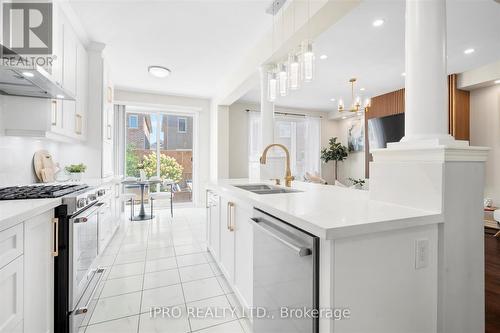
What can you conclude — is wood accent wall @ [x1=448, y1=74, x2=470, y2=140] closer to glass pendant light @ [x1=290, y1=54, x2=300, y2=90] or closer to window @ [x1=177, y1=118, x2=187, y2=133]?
glass pendant light @ [x1=290, y1=54, x2=300, y2=90]

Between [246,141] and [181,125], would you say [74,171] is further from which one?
[246,141]

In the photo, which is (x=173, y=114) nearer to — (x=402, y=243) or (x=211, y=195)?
(x=211, y=195)

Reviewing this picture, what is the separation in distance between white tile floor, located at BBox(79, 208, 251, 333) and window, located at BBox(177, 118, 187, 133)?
308 cm

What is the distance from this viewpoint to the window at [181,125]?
236 inches

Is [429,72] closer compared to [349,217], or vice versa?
[349,217]

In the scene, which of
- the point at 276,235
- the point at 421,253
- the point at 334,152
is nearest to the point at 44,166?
the point at 276,235

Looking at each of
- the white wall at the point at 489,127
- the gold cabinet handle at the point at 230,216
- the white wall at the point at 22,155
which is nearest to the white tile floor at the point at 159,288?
the gold cabinet handle at the point at 230,216

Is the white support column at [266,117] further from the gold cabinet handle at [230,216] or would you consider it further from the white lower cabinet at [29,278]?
the white lower cabinet at [29,278]

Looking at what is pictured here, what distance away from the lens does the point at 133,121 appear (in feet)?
18.7

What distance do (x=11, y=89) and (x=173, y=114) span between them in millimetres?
4042

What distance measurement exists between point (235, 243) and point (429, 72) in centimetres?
161

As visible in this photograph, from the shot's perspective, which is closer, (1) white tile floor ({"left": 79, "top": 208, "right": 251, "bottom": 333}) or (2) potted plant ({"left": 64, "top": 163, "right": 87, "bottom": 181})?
(1) white tile floor ({"left": 79, "top": 208, "right": 251, "bottom": 333})

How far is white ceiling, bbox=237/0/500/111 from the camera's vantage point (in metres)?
2.57

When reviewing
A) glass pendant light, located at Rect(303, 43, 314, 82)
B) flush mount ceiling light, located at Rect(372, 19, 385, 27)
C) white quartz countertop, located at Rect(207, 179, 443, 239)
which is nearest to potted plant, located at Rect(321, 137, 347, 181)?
flush mount ceiling light, located at Rect(372, 19, 385, 27)
